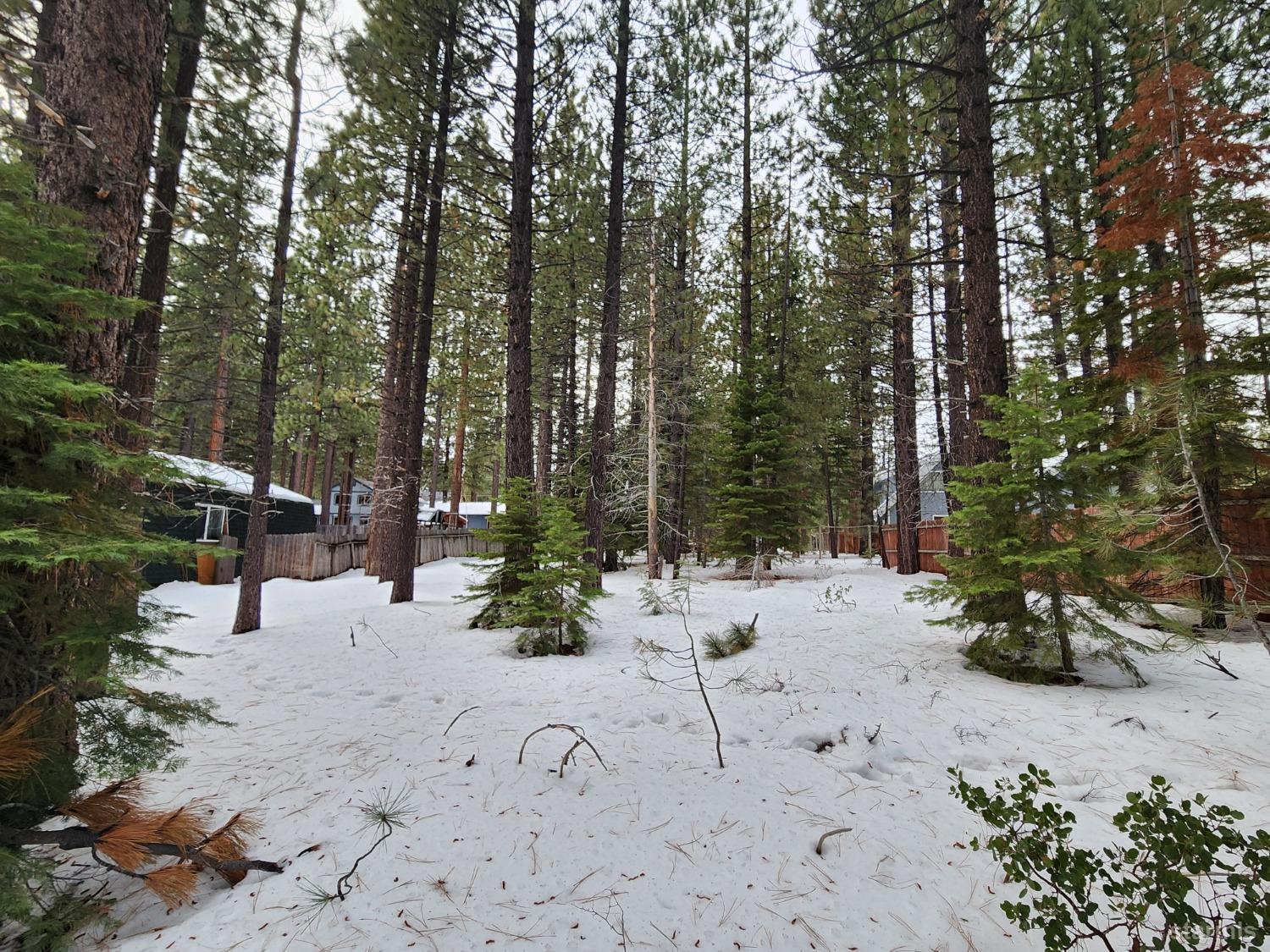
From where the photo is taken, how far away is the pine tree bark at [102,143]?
2.38m

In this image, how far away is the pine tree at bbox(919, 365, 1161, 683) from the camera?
401 centimetres

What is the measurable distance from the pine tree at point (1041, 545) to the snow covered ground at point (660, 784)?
0.37 m

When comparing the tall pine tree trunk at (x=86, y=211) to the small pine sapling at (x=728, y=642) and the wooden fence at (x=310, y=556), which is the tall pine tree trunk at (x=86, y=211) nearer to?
the small pine sapling at (x=728, y=642)

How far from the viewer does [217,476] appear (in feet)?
26.8

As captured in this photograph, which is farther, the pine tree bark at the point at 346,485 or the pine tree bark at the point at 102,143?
the pine tree bark at the point at 346,485

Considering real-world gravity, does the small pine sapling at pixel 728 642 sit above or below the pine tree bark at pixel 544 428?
below

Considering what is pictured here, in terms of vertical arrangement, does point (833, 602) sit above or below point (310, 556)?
below

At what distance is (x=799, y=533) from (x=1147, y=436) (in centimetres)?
751

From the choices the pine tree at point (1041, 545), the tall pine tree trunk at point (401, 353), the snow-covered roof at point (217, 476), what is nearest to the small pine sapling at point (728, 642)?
the pine tree at point (1041, 545)

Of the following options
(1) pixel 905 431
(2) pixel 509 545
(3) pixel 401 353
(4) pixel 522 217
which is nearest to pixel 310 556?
(3) pixel 401 353

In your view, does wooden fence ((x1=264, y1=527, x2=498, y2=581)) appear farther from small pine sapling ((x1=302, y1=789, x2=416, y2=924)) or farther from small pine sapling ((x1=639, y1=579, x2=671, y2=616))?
small pine sapling ((x1=302, y1=789, x2=416, y2=924))

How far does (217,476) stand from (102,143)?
7.20 metres

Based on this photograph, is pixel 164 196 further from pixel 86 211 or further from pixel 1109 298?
pixel 1109 298

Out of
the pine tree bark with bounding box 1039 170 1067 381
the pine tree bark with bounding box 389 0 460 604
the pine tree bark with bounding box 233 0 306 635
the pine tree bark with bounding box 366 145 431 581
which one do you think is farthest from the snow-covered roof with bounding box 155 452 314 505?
the pine tree bark with bounding box 1039 170 1067 381
